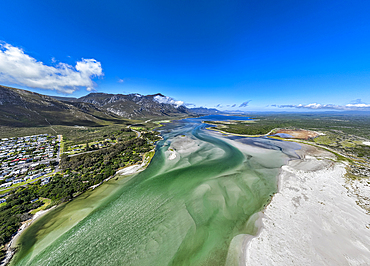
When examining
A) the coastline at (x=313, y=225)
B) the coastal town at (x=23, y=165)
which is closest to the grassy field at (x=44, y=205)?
the coastal town at (x=23, y=165)

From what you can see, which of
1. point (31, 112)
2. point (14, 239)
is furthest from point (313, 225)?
point (31, 112)

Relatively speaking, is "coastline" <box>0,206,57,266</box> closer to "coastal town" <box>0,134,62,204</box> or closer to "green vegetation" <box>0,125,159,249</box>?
"green vegetation" <box>0,125,159,249</box>

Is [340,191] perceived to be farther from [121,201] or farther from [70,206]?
[70,206]

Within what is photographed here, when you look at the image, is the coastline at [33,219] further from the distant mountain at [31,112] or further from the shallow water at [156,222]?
the distant mountain at [31,112]

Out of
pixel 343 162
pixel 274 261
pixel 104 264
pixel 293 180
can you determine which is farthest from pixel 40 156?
pixel 343 162

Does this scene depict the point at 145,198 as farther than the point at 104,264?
Yes

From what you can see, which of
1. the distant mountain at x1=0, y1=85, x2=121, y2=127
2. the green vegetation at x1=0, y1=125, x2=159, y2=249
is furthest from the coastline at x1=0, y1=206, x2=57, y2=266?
the distant mountain at x1=0, y1=85, x2=121, y2=127
